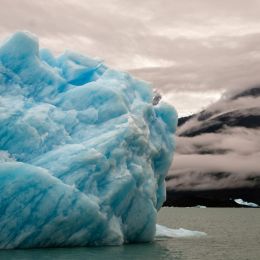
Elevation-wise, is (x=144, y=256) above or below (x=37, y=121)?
below

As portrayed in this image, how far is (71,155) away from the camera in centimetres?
2283

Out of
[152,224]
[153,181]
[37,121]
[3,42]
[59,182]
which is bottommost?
[152,224]

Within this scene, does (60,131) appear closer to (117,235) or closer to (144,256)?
(117,235)

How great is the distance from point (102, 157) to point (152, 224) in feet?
16.3

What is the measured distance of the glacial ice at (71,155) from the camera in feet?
70.7

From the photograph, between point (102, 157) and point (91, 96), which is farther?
point (91, 96)

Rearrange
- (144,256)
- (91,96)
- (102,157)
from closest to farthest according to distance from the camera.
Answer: (144,256) < (102,157) < (91,96)

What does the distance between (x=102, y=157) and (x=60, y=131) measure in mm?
2595

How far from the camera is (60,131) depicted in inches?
955

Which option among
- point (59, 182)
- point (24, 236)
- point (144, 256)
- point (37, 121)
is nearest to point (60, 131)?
point (37, 121)

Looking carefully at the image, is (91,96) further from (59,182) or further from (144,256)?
(144,256)

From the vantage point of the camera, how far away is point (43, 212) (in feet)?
70.8

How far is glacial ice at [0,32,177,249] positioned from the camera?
2155 cm

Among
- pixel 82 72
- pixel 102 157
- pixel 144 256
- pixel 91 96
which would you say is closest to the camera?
pixel 144 256
